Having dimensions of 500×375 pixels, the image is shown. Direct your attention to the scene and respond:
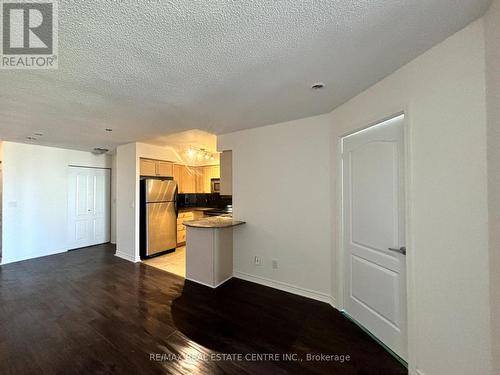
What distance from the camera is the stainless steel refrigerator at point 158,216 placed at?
4430 millimetres

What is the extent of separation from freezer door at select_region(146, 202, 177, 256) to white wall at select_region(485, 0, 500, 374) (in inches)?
189

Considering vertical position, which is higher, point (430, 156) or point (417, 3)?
point (417, 3)

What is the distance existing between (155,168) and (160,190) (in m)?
0.54

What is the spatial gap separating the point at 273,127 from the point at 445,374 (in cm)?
293

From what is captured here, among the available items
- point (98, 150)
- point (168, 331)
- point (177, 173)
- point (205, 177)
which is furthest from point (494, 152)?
point (98, 150)

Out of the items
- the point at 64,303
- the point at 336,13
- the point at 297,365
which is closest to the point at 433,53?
the point at 336,13

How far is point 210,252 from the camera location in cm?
317

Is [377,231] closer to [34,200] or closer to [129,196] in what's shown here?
[129,196]

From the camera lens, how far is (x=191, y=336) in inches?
81.7

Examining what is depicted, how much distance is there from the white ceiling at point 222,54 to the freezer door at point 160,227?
2400 millimetres

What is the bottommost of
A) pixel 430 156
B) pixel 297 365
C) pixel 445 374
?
pixel 297 365

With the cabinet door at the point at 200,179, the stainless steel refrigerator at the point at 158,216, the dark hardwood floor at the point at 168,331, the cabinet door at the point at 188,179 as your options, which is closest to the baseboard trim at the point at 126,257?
the stainless steel refrigerator at the point at 158,216

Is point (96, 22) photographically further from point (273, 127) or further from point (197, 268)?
point (197, 268)

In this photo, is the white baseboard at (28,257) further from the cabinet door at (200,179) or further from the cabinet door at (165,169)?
the cabinet door at (200,179)
